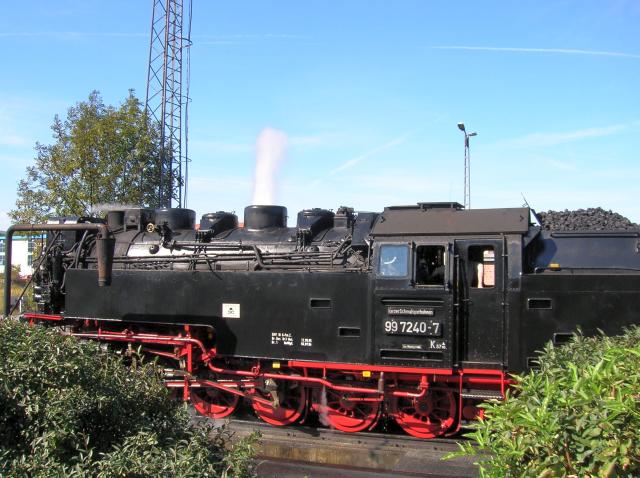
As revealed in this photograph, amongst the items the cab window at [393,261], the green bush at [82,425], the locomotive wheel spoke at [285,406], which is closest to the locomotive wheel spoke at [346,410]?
the locomotive wheel spoke at [285,406]

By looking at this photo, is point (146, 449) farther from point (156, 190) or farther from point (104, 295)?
point (156, 190)

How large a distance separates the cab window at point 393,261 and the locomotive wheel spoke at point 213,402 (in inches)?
142

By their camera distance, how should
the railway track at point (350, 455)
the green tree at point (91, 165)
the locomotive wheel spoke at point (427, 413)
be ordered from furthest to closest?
the green tree at point (91, 165) → the locomotive wheel spoke at point (427, 413) → the railway track at point (350, 455)

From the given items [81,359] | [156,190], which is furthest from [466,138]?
[81,359]

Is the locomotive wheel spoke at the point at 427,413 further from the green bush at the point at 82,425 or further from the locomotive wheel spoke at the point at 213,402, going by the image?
the green bush at the point at 82,425

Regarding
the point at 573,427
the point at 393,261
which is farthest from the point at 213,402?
the point at 573,427

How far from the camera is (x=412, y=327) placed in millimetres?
8117

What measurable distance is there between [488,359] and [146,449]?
16.8 feet

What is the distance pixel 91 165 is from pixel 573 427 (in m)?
15.9

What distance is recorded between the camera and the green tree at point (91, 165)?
1628 centimetres

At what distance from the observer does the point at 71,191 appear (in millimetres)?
16375

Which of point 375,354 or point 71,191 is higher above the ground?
point 71,191

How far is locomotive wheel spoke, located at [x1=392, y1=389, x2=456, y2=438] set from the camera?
28.0 feet

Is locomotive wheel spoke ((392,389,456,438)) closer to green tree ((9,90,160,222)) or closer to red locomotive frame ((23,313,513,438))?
red locomotive frame ((23,313,513,438))
